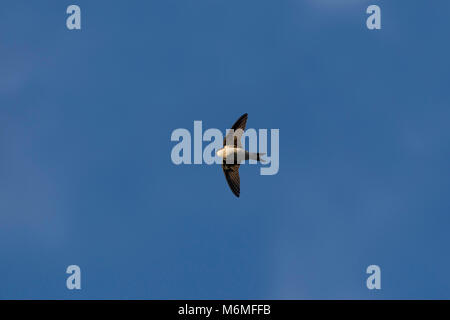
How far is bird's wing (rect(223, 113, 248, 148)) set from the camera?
3969cm

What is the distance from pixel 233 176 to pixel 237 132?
2.68 m

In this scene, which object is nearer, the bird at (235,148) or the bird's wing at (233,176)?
the bird at (235,148)

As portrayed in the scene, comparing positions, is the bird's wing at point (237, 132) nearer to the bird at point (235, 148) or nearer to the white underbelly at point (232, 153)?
the bird at point (235, 148)

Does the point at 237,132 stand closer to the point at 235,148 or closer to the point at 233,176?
the point at 235,148

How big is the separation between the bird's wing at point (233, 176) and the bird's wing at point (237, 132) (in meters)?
1.37

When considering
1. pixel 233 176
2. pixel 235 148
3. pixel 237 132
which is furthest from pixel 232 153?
pixel 233 176

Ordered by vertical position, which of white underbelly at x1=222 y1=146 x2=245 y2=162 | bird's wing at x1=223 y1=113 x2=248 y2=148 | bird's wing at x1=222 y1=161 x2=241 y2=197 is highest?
bird's wing at x1=223 y1=113 x2=248 y2=148

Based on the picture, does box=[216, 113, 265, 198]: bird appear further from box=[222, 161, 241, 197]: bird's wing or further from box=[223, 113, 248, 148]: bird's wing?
Result: box=[222, 161, 241, 197]: bird's wing

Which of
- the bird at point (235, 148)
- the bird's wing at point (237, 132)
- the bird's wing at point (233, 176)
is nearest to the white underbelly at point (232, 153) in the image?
the bird at point (235, 148)

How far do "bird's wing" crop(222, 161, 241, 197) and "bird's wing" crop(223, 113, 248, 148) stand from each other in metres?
1.37

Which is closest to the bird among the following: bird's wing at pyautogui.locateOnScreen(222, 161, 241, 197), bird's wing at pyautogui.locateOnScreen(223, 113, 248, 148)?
bird's wing at pyautogui.locateOnScreen(223, 113, 248, 148)

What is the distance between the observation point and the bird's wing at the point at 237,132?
3969 cm
